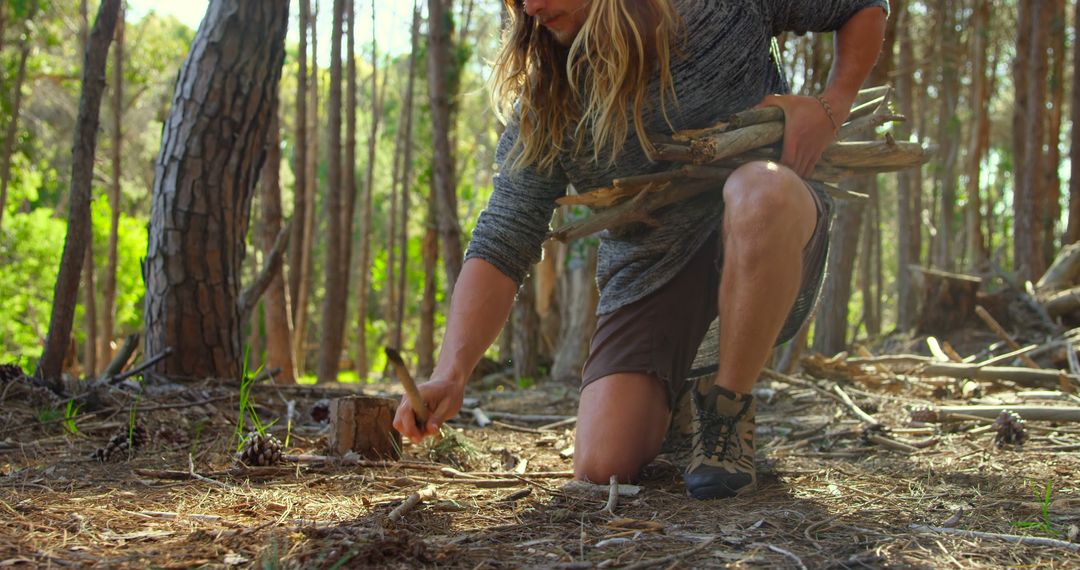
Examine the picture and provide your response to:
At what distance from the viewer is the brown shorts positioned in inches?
94.7

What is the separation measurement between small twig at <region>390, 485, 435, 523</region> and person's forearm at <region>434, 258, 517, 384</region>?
0.27 m

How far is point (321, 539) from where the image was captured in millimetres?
1452

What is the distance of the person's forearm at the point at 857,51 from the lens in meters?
2.27

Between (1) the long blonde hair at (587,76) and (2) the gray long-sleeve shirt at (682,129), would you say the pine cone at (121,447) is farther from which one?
(1) the long blonde hair at (587,76)

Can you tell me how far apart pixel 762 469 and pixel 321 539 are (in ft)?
4.20

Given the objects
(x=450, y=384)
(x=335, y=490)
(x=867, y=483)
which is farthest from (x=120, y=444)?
(x=867, y=483)

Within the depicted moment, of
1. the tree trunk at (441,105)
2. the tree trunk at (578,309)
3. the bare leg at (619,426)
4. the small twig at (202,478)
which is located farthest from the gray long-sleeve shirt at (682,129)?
the tree trunk at (441,105)

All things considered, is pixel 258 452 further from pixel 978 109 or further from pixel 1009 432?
pixel 978 109

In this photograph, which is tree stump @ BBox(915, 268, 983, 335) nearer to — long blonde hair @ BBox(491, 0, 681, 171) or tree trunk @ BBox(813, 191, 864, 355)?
tree trunk @ BBox(813, 191, 864, 355)

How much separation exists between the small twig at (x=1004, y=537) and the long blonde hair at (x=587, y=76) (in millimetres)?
1139

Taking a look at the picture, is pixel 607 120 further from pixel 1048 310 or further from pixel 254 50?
pixel 1048 310

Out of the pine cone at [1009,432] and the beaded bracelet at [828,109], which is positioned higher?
the beaded bracelet at [828,109]

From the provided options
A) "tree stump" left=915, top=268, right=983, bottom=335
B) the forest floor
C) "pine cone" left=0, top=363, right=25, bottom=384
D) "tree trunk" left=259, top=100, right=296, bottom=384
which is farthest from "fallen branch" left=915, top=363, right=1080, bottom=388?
"tree trunk" left=259, top=100, right=296, bottom=384

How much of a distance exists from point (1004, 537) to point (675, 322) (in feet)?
3.71
